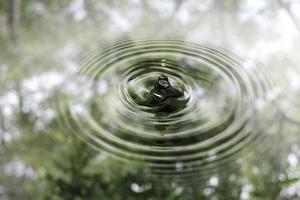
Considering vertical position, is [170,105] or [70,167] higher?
[170,105]

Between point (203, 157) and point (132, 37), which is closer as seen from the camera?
point (203, 157)

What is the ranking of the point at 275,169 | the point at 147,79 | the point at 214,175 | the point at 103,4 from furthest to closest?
the point at 103,4, the point at 147,79, the point at 275,169, the point at 214,175

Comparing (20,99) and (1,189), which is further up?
(20,99)

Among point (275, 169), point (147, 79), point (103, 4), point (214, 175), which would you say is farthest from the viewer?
point (103, 4)

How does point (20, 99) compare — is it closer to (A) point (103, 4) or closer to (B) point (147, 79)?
(B) point (147, 79)

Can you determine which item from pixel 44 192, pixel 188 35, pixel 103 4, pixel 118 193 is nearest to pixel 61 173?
pixel 44 192

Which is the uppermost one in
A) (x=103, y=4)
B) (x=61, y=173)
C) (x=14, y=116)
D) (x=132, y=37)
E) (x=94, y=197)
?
(x=103, y=4)
